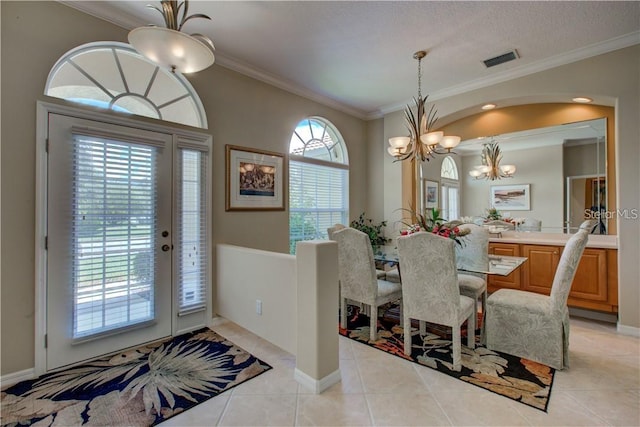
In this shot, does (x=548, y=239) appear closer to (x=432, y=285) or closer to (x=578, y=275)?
(x=578, y=275)

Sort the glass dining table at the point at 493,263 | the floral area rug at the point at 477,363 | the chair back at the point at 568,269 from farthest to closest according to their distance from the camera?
the glass dining table at the point at 493,263
the chair back at the point at 568,269
the floral area rug at the point at 477,363

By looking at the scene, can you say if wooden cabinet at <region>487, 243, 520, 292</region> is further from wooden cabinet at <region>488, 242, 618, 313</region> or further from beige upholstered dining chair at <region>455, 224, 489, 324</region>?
beige upholstered dining chair at <region>455, 224, 489, 324</region>

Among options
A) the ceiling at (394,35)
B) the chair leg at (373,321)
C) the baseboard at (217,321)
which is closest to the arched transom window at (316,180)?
the ceiling at (394,35)

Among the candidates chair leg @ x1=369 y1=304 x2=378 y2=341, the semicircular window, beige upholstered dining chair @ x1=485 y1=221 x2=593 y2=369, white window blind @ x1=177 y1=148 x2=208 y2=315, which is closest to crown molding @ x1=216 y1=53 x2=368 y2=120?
the semicircular window

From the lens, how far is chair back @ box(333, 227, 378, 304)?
2801 mm

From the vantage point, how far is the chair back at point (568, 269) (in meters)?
2.23

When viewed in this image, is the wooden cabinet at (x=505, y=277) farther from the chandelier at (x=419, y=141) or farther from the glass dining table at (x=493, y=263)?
the chandelier at (x=419, y=141)

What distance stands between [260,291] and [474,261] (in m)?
2.16

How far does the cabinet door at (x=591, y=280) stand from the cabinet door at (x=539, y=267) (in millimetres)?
242

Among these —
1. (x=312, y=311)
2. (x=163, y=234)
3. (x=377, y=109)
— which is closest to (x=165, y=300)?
(x=163, y=234)

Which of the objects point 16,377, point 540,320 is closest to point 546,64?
point 540,320

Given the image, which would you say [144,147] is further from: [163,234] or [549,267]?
[549,267]

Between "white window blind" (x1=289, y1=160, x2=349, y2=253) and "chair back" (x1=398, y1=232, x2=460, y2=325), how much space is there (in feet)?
6.68

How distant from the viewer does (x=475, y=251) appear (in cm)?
305
